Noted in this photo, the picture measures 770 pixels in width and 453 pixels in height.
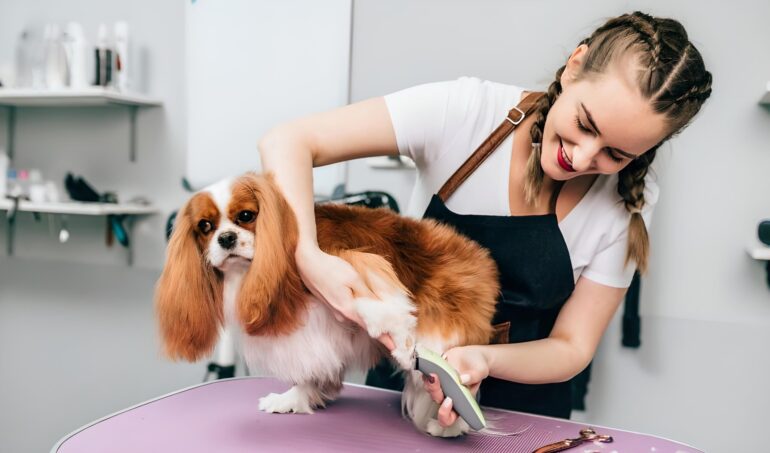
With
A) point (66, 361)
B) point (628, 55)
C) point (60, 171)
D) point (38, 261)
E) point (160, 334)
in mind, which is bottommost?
point (66, 361)

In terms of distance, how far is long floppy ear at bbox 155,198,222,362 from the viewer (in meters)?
0.80

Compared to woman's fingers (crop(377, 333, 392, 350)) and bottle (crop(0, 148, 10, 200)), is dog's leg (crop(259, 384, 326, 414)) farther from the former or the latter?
bottle (crop(0, 148, 10, 200))

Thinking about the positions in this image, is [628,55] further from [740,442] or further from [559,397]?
[740,442]

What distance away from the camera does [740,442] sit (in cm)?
169

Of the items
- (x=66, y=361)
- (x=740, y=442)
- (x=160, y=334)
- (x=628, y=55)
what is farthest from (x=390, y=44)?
(x=66, y=361)

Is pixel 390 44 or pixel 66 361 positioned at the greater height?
pixel 390 44

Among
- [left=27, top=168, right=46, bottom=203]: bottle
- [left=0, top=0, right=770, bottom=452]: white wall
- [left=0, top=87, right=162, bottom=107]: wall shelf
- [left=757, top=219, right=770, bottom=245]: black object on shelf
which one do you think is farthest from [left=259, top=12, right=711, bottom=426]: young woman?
[left=27, top=168, right=46, bottom=203]: bottle

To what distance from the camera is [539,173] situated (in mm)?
963

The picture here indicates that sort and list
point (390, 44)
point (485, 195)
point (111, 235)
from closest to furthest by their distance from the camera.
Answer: point (485, 195) < point (390, 44) < point (111, 235)

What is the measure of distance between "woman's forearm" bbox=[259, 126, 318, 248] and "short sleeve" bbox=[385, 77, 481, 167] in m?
0.16

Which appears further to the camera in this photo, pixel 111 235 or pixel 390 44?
pixel 111 235

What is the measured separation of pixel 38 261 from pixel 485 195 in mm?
2010

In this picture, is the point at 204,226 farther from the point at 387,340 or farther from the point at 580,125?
the point at 580,125

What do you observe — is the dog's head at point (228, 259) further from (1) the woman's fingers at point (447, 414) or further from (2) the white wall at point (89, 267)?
(2) the white wall at point (89, 267)
